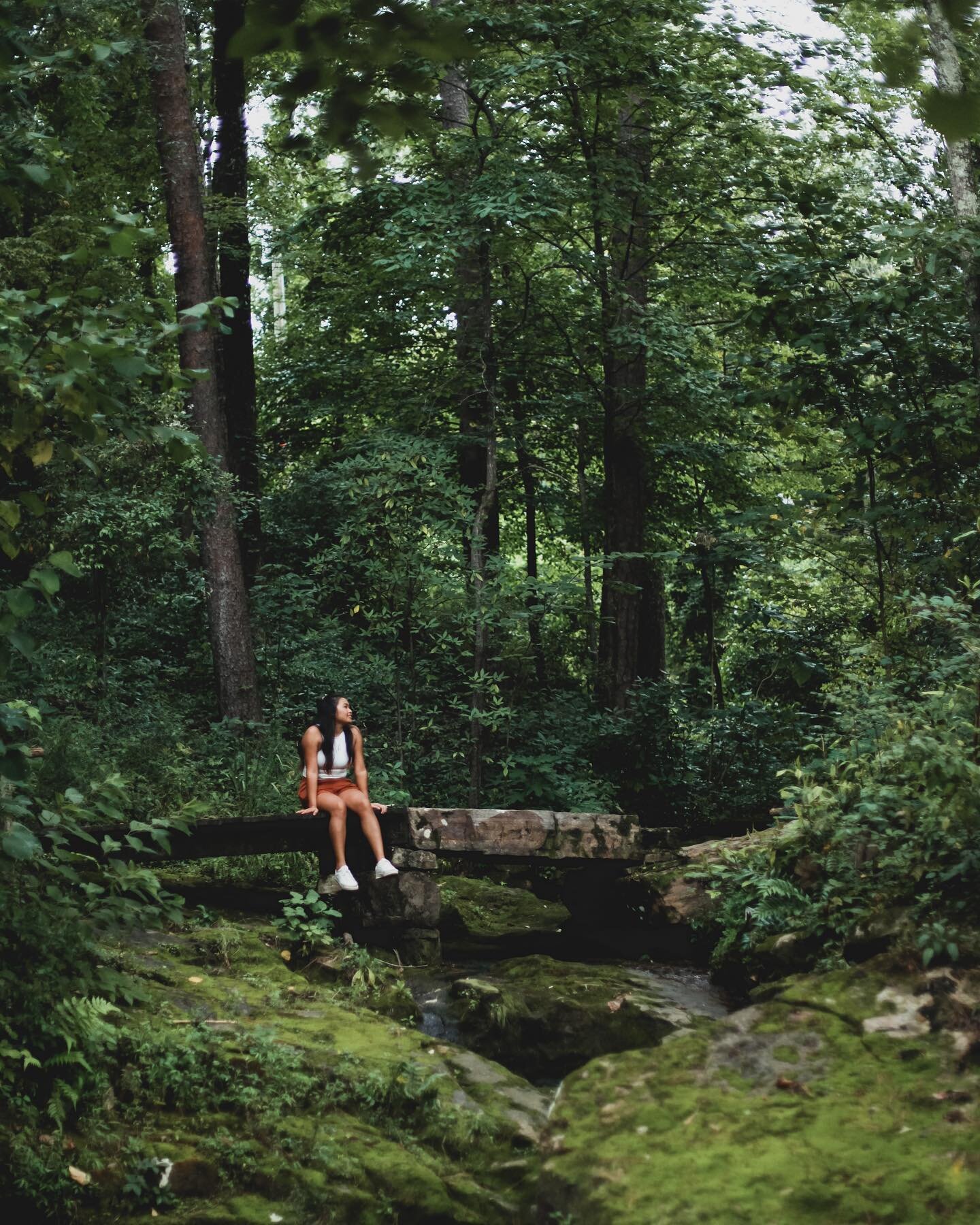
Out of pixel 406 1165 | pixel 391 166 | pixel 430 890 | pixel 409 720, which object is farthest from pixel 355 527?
pixel 406 1165

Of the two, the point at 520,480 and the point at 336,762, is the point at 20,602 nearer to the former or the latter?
the point at 336,762

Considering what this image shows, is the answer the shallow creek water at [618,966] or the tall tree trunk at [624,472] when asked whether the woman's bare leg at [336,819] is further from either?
the tall tree trunk at [624,472]

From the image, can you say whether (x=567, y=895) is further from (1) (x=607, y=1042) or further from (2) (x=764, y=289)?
(2) (x=764, y=289)

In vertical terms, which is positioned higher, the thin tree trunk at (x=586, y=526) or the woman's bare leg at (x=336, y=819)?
the thin tree trunk at (x=586, y=526)

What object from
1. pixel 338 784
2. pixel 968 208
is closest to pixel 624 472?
pixel 968 208

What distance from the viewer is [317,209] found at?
1295cm

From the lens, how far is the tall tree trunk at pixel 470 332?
1187 cm

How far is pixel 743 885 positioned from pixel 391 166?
8.81 meters

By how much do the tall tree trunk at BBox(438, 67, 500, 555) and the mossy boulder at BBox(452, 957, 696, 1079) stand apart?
5708mm

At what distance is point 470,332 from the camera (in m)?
13.0

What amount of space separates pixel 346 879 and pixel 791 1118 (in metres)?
4.81

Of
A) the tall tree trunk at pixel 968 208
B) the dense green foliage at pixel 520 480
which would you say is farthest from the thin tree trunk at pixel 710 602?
the tall tree trunk at pixel 968 208

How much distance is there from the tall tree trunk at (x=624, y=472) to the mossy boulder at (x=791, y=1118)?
8899mm

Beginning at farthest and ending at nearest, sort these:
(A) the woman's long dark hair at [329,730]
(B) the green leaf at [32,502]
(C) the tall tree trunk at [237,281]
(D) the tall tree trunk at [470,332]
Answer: (C) the tall tree trunk at [237,281] → (D) the tall tree trunk at [470,332] → (A) the woman's long dark hair at [329,730] → (B) the green leaf at [32,502]
